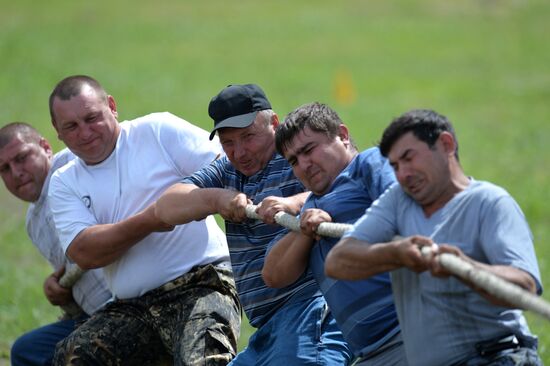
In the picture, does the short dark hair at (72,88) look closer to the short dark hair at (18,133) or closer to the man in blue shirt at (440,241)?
the short dark hair at (18,133)

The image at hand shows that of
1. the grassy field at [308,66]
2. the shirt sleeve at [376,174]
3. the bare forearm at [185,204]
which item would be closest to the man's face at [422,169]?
the shirt sleeve at [376,174]

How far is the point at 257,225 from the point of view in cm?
637

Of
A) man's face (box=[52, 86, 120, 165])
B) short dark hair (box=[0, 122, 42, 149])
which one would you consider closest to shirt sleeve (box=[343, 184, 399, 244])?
man's face (box=[52, 86, 120, 165])

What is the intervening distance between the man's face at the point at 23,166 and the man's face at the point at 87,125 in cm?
64

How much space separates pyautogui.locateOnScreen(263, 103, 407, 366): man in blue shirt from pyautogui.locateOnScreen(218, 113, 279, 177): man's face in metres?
0.53

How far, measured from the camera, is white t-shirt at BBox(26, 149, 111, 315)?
25.7 ft

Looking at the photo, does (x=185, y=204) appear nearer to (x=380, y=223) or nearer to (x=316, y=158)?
(x=316, y=158)

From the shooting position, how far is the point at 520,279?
4512 millimetres

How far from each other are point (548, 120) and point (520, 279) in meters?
18.6

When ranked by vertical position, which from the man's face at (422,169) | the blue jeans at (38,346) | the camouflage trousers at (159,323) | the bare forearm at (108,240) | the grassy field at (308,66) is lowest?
the grassy field at (308,66)

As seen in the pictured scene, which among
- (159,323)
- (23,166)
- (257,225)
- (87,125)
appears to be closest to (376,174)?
(257,225)

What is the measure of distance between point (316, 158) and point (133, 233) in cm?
168

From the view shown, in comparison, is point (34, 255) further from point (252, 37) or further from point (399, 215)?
point (252, 37)

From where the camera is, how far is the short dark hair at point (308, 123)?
5.68m
